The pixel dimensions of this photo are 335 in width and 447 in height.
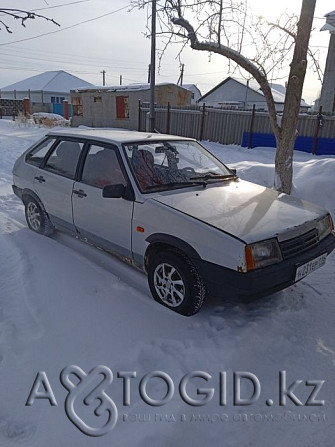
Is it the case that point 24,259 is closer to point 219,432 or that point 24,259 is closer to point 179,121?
point 219,432

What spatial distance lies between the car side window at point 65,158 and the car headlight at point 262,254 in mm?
2313

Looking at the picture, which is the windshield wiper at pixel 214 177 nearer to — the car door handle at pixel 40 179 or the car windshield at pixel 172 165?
the car windshield at pixel 172 165

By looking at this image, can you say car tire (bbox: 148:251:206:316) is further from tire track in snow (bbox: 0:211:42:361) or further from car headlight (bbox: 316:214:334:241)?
car headlight (bbox: 316:214:334:241)

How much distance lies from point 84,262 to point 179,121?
1503 cm

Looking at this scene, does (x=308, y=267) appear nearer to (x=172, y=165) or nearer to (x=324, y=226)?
(x=324, y=226)

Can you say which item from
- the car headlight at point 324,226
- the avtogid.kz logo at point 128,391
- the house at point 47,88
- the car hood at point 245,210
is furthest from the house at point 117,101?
the avtogid.kz logo at point 128,391

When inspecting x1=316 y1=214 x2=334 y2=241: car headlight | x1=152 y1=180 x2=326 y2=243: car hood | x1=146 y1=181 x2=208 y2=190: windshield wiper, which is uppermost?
x1=146 y1=181 x2=208 y2=190: windshield wiper

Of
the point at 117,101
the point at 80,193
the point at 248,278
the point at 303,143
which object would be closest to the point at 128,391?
the point at 248,278

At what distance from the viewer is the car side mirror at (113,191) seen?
10.1 feet

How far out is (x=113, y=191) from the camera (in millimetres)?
3084

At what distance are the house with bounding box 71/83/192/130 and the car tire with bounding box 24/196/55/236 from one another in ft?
58.0

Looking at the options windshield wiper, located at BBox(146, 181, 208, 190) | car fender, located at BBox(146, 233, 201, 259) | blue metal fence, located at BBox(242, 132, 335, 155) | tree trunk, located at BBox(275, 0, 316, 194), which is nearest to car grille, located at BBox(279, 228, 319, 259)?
car fender, located at BBox(146, 233, 201, 259)

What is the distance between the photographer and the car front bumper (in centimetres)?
249

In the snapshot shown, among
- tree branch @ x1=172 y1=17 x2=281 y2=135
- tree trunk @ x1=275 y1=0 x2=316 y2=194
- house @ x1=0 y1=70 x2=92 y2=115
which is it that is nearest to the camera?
tree trunk @ x1=275 y1=0 x2=316 y2=194
